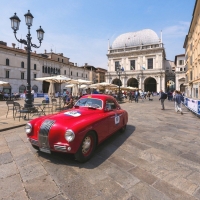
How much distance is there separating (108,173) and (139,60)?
5447 centimetres

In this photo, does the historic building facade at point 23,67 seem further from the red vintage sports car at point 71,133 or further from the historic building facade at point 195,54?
the red vintage sports car at point 71,133

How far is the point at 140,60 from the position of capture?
176ft

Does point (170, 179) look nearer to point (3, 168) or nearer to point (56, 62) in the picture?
point (3, 168)

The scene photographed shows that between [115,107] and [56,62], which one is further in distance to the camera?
[56,62]

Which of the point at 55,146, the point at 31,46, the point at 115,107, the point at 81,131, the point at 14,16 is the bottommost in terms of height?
the point at 55,146

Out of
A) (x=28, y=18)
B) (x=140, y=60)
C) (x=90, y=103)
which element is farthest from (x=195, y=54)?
(x=140, y=60)

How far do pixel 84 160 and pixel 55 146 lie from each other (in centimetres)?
71

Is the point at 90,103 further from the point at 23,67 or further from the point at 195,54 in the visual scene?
the point at 23,67

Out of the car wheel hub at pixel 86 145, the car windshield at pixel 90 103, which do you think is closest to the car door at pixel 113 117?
the car windshield at pixel 90 103

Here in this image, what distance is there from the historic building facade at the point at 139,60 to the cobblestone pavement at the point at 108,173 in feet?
153

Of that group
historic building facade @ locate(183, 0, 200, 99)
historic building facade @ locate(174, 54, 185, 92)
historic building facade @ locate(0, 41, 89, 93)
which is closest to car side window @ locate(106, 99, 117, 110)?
historic building facade @ locate(183, 0, 200, 99)

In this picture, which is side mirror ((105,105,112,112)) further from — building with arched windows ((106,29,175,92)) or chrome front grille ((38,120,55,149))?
building with arched windows ((106,29,175,92))

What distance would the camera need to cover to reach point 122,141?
505 cm

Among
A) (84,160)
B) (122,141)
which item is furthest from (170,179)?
(122,141)
